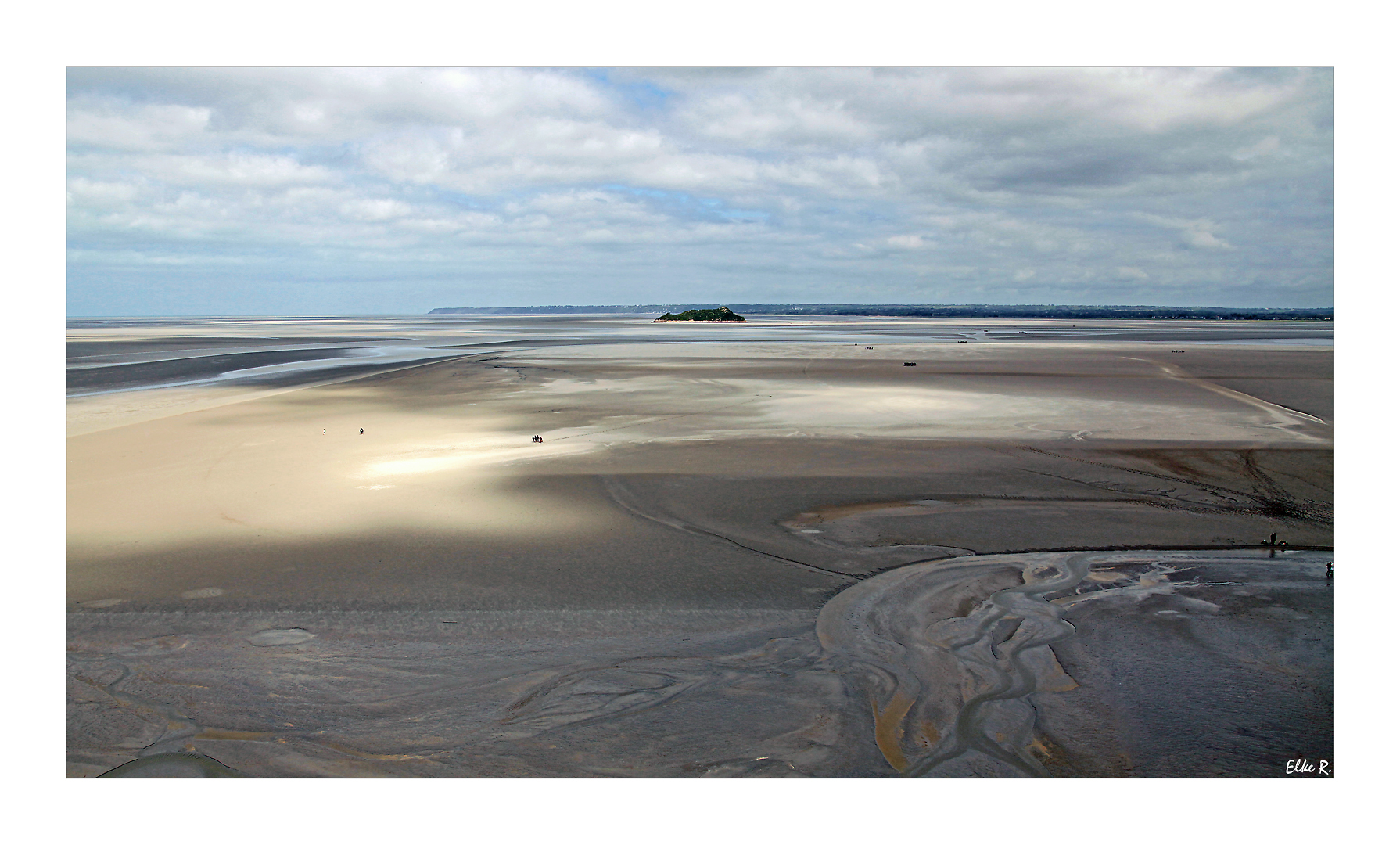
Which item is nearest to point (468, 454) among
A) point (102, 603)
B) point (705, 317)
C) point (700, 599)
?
point (102, 603)

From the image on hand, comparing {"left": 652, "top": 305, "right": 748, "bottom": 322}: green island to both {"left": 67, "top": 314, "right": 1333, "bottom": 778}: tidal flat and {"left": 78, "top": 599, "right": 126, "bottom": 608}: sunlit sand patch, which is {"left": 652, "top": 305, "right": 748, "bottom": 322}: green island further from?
{"left": 78, "top": 599, "right": 126, "bottom": 608}: sunlit sand patch

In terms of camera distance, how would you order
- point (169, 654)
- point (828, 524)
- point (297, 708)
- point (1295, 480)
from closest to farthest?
point (297, 708) < point (169, 654) < point (828, 524) < point (1295, 480)

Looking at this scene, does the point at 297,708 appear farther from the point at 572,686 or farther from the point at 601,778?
the point at 601,778

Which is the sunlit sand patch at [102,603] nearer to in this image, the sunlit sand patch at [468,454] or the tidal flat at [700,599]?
the tidal flat at [700,599]

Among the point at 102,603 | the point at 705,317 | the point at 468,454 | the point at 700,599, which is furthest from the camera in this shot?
the point at 705,317

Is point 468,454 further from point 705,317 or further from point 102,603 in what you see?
point 705,317

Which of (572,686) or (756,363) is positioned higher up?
(756,363)

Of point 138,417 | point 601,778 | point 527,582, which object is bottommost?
point 601,778

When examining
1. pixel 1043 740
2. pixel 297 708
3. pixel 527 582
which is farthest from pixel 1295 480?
pixel 297 708
